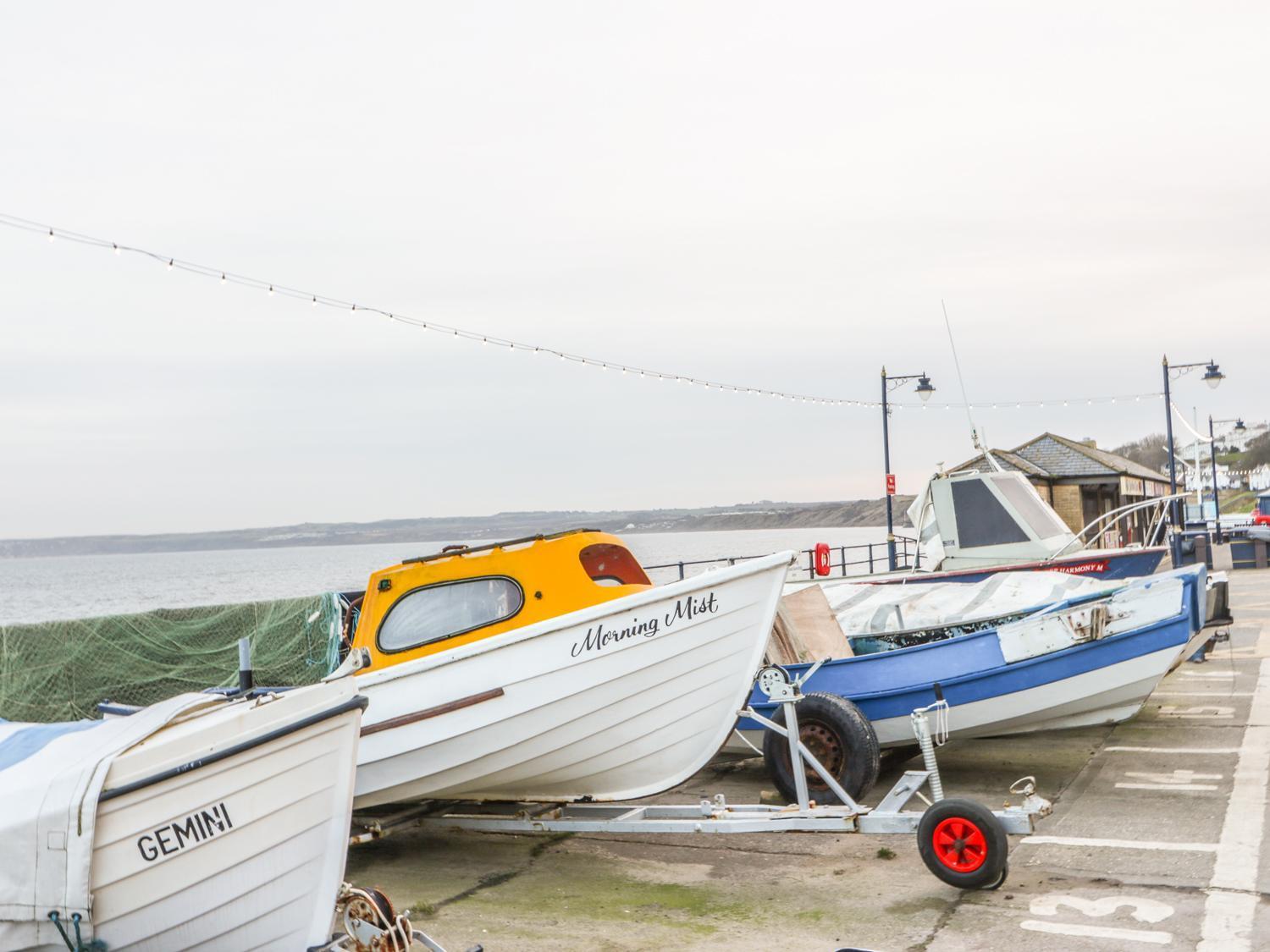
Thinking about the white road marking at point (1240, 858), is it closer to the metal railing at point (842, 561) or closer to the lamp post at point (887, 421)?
the metal railing at point (842, 561)

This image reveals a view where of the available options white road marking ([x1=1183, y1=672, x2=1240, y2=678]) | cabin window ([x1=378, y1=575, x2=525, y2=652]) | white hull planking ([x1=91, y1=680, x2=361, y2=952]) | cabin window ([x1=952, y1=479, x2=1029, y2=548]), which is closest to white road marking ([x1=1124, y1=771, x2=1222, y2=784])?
cabin window ([x1=378, y1=575, x2=525, y2=652])

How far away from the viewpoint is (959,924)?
19.7 feet

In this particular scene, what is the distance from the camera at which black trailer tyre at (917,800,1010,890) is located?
20.8ft

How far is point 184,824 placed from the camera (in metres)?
5.07

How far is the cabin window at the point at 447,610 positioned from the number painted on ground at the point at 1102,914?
3.66 metres

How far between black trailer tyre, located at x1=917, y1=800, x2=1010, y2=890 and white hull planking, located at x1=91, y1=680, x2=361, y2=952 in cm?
313

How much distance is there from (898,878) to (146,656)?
8.86 metres

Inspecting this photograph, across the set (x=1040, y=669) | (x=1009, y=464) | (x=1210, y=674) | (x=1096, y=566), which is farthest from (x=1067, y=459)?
(x=1040, y=669)

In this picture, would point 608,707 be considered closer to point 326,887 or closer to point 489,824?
point 489,824

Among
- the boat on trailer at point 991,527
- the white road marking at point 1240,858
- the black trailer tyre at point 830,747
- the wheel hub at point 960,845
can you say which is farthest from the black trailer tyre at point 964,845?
the boat on trailer at point 991,527

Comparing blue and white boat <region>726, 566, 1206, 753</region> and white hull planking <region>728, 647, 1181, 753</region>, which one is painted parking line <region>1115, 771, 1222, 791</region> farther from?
white hull planking <region>728, 647, 1181, 753</region>

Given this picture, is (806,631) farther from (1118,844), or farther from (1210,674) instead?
(1210,674)

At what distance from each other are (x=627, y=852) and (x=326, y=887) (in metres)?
2.75

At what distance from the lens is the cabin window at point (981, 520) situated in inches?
717
